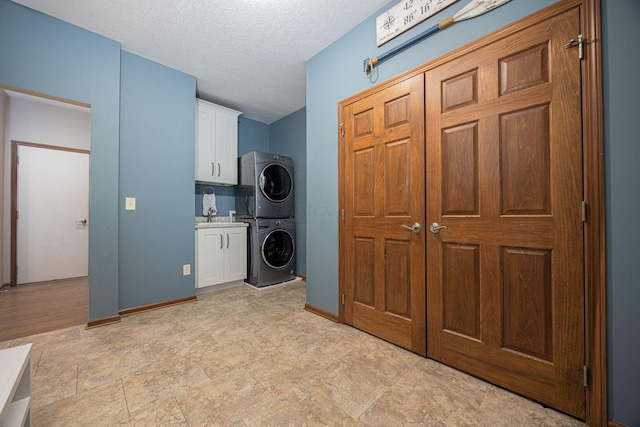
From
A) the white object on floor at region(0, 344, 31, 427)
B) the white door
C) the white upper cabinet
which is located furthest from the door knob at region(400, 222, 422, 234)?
the white door

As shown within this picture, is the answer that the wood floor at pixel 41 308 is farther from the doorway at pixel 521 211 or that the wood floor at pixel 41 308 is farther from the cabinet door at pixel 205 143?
the doorway at pixel 521 211

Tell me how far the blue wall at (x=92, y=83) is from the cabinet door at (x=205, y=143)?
41.1 inches

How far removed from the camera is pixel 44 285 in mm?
3641

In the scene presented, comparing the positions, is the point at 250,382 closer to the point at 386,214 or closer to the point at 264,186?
the point at 386,214

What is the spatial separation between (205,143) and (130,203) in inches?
52.1

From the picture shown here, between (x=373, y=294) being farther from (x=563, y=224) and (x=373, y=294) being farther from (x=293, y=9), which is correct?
(x=293, y=9)

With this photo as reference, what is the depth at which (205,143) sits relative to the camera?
11.6 ft

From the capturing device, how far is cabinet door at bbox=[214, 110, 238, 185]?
12.1 feet

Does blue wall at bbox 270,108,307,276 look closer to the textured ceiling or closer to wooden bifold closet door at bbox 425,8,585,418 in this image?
the textured ceiling

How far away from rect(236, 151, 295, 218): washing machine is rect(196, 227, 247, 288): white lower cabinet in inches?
16.8

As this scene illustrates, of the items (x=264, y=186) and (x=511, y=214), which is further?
(x=264, y=186)

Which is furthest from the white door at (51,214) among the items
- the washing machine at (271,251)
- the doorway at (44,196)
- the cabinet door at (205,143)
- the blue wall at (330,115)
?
the blue wall at (330,115)

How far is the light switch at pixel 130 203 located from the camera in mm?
2594

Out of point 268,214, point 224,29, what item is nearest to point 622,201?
point 224,29
